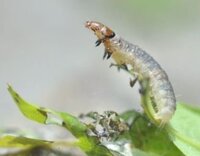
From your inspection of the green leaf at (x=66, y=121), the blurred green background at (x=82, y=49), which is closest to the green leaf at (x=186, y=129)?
the green leaf at (x=66, y=121)

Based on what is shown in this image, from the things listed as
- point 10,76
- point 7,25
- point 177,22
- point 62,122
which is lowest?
point 62,122

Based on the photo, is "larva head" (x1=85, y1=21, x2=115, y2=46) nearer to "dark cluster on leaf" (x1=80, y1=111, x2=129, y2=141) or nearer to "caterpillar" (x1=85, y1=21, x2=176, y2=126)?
"caterpillar" (x1=85, y1=21, x2=176, y2=126)

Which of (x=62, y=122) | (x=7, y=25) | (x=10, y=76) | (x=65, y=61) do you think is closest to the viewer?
(x=62, y=122)

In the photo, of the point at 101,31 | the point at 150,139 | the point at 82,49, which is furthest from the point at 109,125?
A: the point at 82,49

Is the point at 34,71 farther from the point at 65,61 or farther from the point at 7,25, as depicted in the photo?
the point at 7,25

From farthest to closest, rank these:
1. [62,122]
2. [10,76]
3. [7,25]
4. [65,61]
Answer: [7,25] → [65,61] → [10,76] → [62,122]

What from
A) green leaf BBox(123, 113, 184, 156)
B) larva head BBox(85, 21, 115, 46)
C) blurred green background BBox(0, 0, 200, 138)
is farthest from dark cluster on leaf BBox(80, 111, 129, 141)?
blurred green background BBox(0, 0, 200, 138)

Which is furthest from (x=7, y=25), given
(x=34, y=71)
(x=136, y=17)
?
(x=136, y=17)
